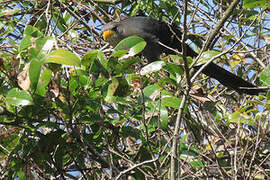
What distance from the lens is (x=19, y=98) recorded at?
1068 mm

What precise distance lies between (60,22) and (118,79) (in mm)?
855

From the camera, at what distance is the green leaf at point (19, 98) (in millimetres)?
1059

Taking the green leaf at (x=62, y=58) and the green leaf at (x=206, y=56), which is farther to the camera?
the green leaf at (x=206, y=56)

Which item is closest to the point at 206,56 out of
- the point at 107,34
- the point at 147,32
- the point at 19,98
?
the point at 19,98

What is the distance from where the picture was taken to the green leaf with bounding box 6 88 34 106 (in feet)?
3.47

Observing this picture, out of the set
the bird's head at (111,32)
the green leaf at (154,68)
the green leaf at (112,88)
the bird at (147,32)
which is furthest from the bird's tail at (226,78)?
the green leaf at (112,88)

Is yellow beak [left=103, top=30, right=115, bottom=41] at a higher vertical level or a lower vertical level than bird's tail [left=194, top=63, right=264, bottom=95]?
higher

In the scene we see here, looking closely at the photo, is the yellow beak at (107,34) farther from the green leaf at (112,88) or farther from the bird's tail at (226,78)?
the green leaf at (112,88)

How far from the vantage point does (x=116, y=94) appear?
1200mm

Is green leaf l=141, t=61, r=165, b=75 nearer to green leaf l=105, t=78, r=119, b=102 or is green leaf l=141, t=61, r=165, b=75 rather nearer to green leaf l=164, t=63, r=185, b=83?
green leaf l=164, t=63, r=185, b=83

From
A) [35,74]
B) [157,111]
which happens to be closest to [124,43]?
[157,111]

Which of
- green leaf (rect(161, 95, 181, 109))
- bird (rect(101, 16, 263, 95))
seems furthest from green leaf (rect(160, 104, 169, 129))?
bird (rect(101, 16, 263, 95))

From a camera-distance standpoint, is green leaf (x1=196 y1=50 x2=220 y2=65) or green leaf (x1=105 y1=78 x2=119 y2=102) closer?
green leaf (x1=105 y1=78 x2=119 y2=102)

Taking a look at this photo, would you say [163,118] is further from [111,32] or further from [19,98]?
[111,32]
